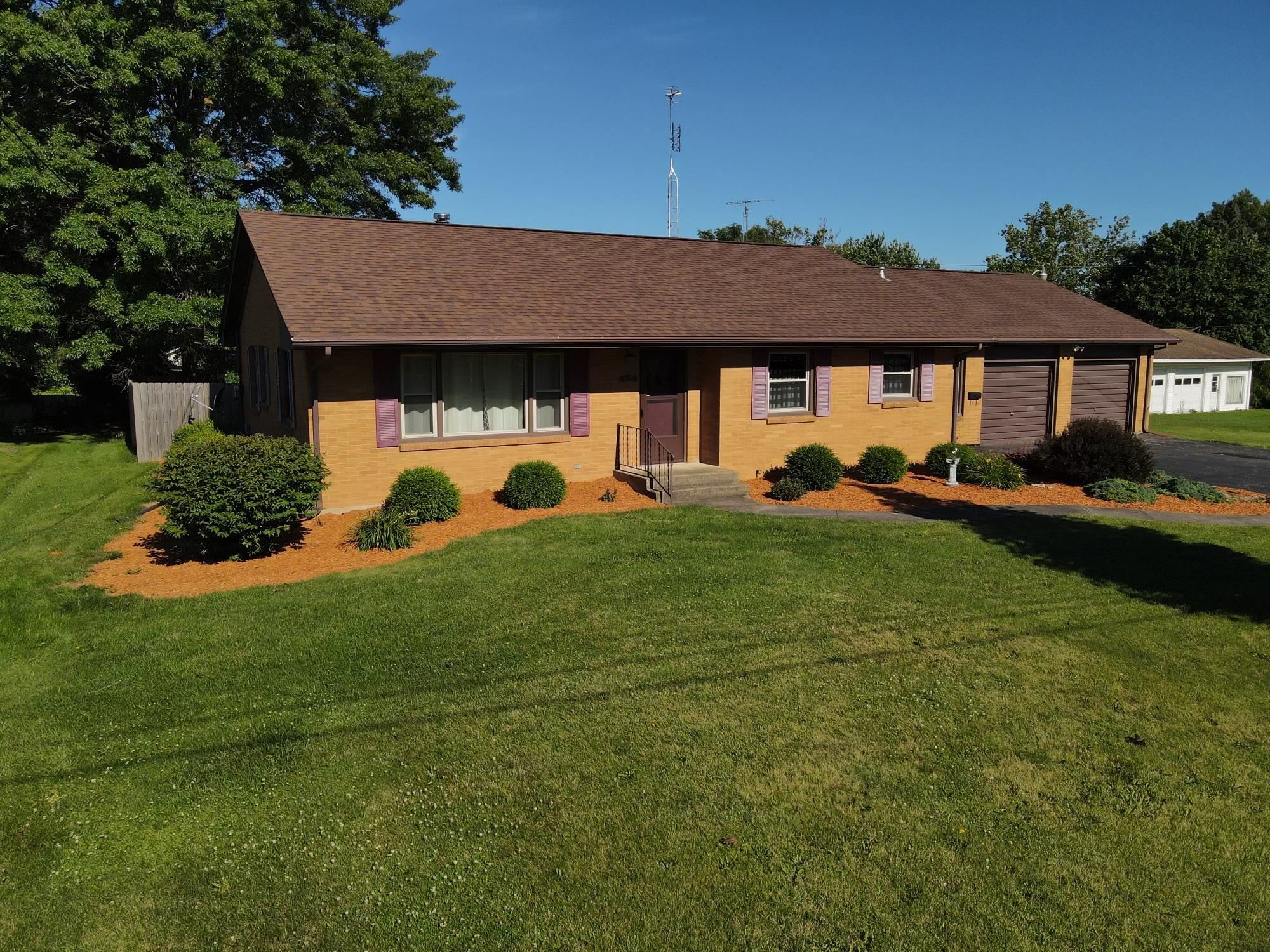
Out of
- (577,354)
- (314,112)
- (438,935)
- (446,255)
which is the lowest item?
(438,935)

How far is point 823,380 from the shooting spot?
1755 centimetres

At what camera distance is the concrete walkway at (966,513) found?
13.5 metres

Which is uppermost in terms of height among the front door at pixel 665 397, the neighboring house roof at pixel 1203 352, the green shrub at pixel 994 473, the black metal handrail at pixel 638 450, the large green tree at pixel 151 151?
the large green tree at pixel 151 151

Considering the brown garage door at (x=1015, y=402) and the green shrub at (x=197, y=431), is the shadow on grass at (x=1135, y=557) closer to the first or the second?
the brown garage door at (x=1015, y=402)

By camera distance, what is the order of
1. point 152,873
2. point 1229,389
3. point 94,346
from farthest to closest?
1. point 1229,389
2. point 94,346
3. point 152,873

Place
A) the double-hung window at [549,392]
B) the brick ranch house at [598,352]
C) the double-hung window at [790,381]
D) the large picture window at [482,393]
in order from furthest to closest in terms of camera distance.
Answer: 1. the double-hung window at [790,381]
2. the double-hung window at [549,392]
3. the large picture window at [482,393]
4. the brick ranch house at [598,352]

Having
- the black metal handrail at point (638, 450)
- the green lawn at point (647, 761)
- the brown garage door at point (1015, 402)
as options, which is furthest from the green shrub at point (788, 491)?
the brown garage door at point (1015, 402)

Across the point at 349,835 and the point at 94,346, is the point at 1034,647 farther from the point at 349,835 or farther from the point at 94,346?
the point at 94,346

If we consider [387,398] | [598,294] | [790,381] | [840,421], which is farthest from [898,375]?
[387,398]

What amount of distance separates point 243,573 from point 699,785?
7.56 m

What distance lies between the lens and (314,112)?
84.6ft

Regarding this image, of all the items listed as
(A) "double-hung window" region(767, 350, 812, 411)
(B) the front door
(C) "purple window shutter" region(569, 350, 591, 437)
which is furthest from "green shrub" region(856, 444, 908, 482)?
(C) "purple window shutter" region(569, 350, 591, 437)

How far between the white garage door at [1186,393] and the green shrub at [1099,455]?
2477cm

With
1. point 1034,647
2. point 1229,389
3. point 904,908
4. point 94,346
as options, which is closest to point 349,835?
point 904,908
